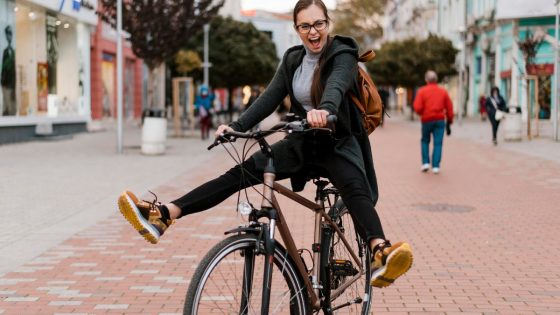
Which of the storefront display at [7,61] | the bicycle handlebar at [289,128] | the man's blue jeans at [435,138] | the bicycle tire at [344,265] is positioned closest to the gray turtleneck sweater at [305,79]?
the bicycle handlebar at [289,128]

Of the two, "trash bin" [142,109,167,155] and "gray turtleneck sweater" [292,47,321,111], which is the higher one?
"gray turtleneck sweater" [292,47,321,111]

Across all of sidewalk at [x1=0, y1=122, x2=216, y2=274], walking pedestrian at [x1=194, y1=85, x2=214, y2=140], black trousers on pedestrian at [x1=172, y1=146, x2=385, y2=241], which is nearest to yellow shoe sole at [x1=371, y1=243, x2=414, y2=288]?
black trousers on pedestrian at [x1=172, y1=146, x2=385, y2=241]

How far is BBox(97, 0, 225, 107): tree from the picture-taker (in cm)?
2139

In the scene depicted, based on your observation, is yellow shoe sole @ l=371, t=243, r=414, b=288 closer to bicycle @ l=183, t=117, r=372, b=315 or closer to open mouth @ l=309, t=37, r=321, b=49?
bicycle @ l=183, t=117, r=372, b=315

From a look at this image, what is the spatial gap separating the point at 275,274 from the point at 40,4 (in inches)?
928

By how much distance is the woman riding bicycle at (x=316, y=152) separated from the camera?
3682 mm

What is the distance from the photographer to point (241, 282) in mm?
3637

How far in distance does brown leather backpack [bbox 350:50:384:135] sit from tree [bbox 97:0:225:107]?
704 inches

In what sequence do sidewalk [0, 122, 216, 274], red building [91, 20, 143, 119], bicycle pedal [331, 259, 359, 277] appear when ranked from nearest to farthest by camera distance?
bicycle pedal [331, 259, 359, 277]
sidewalk [0, 122, 216, 274]
red building [91, 20, 143, 119]

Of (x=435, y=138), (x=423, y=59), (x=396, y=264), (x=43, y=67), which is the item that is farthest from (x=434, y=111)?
(x=423, y=59)

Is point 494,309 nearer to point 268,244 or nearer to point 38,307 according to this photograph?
point 268,244

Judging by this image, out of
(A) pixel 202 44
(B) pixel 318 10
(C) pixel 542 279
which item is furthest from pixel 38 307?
(A) pixel 202 44

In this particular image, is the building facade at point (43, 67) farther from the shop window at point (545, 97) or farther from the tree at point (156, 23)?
the shop window at point (545, 97)

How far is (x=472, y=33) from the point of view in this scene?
50438 millimetres
